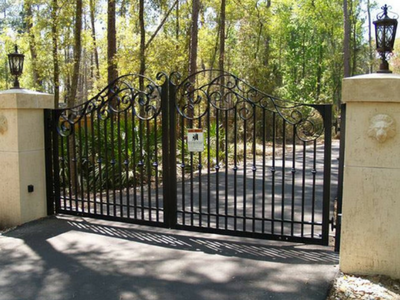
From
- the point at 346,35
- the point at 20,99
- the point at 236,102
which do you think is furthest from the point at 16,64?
the point at 346,35

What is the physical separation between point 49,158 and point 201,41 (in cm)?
2427

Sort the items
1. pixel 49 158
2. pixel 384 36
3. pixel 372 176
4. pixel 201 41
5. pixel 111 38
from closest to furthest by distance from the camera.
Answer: pixel 372 176 < pixel 384 36 < pixel 49 158 < pixel 111 38 < pixel 201 41

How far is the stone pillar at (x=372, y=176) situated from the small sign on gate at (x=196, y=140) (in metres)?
1.87

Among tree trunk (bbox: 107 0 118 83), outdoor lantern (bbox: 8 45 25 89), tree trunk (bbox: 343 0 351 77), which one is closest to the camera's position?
outdoor lantern (bbox: 8 45 25 89)

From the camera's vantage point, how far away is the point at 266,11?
71.7 feet

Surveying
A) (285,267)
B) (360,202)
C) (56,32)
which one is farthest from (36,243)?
(56,32)

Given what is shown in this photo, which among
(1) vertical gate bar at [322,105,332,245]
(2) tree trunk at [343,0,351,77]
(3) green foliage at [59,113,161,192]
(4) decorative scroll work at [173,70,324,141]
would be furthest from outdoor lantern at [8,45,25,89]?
(2) tree trunk at [343,0,351,77]

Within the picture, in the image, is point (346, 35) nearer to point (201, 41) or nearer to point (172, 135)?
point (201, 41)

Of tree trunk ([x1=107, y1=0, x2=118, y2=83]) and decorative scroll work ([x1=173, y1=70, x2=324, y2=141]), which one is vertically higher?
tree trunk ([x1=107, y1=0, x2=118, y2=83])

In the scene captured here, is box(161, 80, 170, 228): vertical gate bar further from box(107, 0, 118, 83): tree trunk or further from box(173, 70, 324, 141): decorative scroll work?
box(107, 0, 118, 83): tree trunk

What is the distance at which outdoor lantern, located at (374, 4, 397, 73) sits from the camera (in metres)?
3.85

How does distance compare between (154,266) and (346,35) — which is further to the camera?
(346,35)

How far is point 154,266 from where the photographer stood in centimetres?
407

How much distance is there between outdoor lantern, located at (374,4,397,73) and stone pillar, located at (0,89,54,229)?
447 centimetres
